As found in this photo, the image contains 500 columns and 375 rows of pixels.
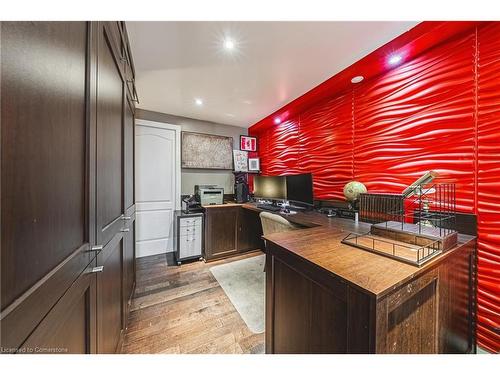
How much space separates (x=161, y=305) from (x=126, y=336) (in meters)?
0.39

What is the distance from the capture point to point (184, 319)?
164 cm

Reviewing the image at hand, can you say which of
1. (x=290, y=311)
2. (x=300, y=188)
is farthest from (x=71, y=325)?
(x=300, y=188)

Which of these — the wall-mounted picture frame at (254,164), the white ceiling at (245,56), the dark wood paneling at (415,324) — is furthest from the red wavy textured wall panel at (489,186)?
the wall-mounted picture frame at (254,164)

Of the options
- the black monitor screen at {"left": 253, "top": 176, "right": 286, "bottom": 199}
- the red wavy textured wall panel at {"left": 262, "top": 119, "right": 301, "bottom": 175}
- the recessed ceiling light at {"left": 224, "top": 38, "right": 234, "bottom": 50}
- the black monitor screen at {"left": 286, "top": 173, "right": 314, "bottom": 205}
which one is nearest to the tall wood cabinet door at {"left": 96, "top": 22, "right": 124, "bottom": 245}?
the recessed ceiling light at {"left": 224, "top": 38, "right": 234, "bottom": 50}

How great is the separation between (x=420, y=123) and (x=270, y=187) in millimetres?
1922

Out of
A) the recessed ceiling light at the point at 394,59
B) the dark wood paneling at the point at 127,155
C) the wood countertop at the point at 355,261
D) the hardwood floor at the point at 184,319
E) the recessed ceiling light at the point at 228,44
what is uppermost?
the recessed ceiling light at the point at 228,44

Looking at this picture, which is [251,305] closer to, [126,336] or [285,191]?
[126,336]

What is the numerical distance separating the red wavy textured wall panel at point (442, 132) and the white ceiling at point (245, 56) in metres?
0.42

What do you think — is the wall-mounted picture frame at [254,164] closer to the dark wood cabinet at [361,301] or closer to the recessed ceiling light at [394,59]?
the recessed ceiling light at [394,59]

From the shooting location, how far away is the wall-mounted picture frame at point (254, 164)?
384 centimetres

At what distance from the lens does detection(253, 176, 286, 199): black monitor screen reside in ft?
9.04

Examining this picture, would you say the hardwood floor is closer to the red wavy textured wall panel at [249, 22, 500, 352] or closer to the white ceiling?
the red wavy textured wall panel at [249, 22, 500, 352]
